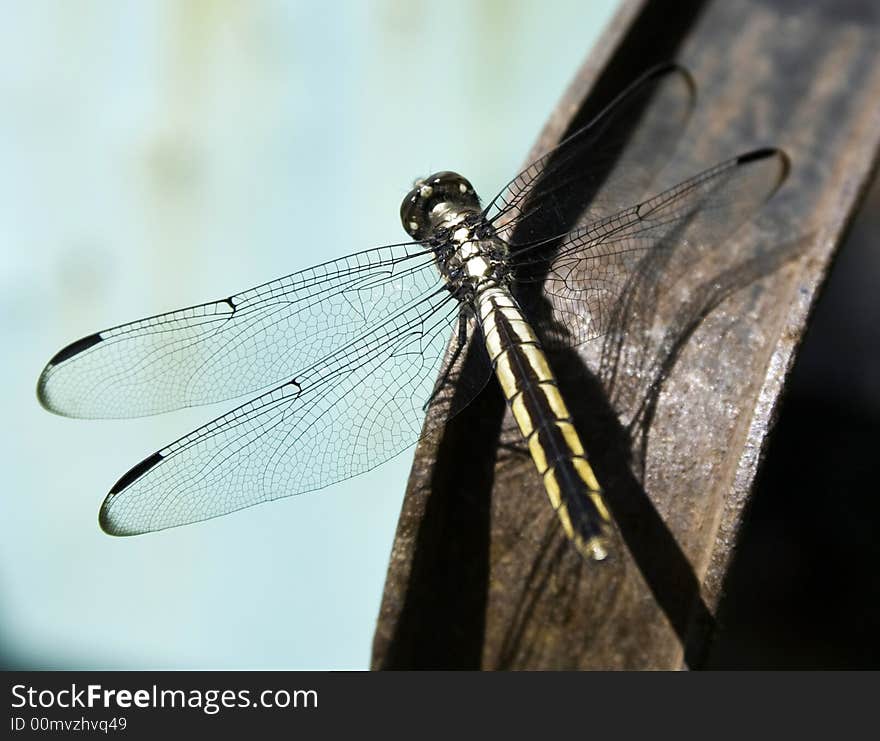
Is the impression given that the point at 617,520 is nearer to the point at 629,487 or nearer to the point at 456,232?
the point at 629,487

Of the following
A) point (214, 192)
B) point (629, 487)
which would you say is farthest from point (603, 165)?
point (214, 192)

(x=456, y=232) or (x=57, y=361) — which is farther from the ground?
(x=456, y=232)

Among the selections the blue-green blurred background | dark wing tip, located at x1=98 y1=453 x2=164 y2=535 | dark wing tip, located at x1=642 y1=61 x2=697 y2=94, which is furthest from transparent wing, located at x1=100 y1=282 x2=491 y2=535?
dark wing tip, located at x1=642 y1=61 x2=697 y2=94

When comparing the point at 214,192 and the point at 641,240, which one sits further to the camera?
the point at 214,192

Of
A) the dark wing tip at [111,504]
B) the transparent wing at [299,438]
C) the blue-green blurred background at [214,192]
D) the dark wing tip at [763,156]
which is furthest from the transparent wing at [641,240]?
the dark wing tip at [111,504]

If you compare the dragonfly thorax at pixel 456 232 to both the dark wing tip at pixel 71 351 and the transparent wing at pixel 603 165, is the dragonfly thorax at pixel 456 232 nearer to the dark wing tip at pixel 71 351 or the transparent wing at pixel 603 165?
the transparent wing at pixel 603 165
